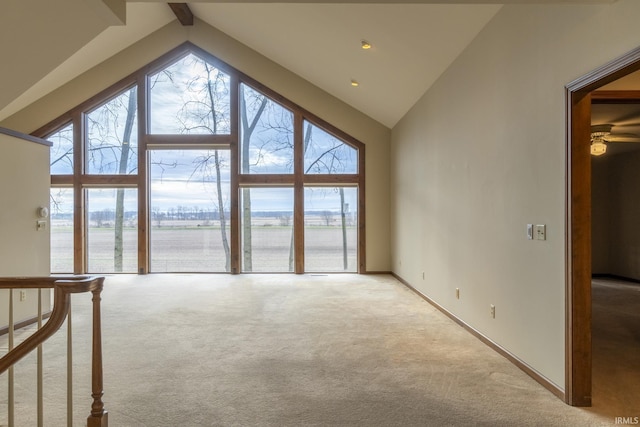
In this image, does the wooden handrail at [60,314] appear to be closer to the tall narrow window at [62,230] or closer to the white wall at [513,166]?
the white wall at [513,166]

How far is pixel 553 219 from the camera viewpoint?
97.3 inches

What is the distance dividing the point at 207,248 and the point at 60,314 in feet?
19.7

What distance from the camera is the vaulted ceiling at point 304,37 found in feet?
8.34

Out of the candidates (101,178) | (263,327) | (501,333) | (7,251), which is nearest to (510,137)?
(501,333)

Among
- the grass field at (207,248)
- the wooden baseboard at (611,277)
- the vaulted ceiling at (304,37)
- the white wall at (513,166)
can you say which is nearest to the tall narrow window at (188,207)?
the grass field at (207,248)

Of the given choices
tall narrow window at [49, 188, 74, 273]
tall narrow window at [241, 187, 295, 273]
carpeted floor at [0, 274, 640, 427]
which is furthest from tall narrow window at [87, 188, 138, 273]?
carpeted floor at [0, 274, 640, 427]

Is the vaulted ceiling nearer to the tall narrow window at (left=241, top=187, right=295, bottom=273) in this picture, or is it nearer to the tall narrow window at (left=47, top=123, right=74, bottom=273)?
the tall narrow window at (left=47, top=123, right=74, bottom=273)

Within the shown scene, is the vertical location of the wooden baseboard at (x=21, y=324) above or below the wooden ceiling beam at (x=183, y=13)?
Answer: below

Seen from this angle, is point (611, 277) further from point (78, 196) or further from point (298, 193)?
point (78, 196)

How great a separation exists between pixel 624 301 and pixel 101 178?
31.3 ft

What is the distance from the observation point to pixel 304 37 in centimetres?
561

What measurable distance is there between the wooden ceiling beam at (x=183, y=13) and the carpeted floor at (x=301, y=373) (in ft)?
17.7

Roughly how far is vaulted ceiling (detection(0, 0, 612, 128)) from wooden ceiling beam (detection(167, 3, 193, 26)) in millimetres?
132

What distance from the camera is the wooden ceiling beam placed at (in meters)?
6.61
